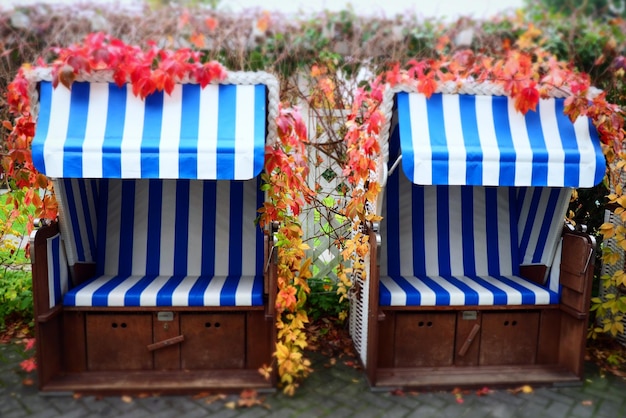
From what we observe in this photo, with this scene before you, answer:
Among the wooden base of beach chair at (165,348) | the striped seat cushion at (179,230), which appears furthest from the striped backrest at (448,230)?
the wooden base of beach chair at (165,348)

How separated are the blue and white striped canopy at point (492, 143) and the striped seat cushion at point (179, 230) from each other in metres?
1.58

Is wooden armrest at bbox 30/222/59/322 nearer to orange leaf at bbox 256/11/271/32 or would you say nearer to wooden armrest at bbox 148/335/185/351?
wooden armrest at bbox 148/335/185/351

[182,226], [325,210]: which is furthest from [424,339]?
[182,226]

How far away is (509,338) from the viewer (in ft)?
12.5

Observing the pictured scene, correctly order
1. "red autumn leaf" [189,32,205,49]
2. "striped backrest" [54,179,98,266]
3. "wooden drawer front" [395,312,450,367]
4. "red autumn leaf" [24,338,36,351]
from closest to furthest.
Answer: "striped backrest" [54,179,98,266] → "wooden drawer front" [395,312,450,367] → "red autumn leaf" [24,338,36,351] → "red autumn leaf" [189,32,205,49]

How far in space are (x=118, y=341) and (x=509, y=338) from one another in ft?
10.5

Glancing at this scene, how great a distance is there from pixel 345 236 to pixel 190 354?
2.04m

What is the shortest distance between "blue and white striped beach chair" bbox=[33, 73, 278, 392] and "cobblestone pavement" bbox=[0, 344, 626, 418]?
134 millimetres

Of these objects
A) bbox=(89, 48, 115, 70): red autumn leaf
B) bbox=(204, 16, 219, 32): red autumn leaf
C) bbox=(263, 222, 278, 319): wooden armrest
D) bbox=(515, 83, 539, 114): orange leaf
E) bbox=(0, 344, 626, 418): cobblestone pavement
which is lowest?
bbox=(0, 344, 626, 418): cobblestone pavement

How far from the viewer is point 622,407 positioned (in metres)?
3.33

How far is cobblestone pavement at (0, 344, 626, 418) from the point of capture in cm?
318

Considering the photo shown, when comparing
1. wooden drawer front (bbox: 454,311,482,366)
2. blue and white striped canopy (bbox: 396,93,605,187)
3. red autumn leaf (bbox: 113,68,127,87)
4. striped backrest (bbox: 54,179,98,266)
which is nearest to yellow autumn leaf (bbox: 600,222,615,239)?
Answer: blue and white striped canopy (bbox: 396,93,605,187)

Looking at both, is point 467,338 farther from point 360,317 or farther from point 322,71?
point 322,71

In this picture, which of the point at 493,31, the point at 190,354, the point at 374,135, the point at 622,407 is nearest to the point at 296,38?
the point at 493,31
